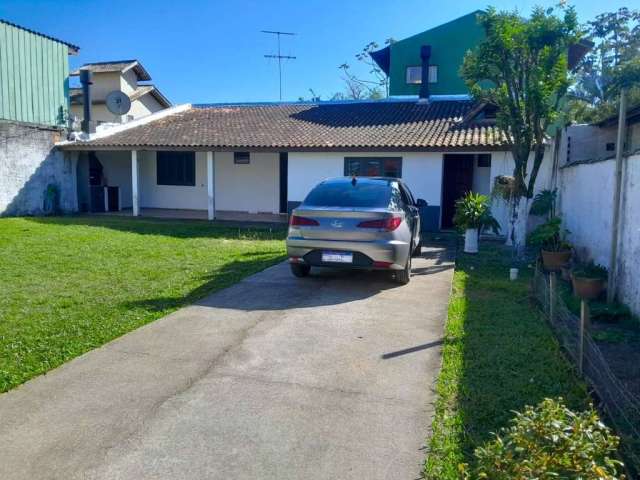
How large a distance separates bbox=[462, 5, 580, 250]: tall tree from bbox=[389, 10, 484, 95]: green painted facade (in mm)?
15267

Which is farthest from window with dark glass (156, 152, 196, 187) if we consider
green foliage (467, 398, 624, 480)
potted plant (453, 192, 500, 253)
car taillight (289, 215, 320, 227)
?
green foliage (467, 398, 624, 480)

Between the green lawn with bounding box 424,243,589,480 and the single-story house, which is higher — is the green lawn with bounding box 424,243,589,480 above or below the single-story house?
below

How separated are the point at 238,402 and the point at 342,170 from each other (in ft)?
42.6

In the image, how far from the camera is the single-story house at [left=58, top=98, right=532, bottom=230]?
15.5m

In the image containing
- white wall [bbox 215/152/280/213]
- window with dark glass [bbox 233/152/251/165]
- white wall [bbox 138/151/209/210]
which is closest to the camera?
white wall [bbox 215/152/280/213]

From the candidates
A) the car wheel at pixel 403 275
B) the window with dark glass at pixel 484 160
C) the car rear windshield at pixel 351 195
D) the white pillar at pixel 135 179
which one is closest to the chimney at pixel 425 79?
the window with dark glass at pixel 484 160

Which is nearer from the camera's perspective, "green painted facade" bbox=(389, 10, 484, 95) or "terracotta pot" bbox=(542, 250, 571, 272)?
"terracotta pot" bbox=(542, 250, 571, 272)

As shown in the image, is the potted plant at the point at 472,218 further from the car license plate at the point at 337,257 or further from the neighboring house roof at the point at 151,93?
the neighboring house roof at the point at 151,93

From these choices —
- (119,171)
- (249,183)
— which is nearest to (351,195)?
(249,183)

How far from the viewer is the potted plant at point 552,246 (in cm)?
947

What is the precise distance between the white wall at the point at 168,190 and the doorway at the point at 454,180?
943 centimetres

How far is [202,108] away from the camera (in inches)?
931

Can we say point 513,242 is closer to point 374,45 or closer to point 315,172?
point 315,172

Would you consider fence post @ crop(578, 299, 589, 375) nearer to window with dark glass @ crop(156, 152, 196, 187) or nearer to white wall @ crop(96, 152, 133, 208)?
window with dark glass @ crop(156, 152, 196, 187)
